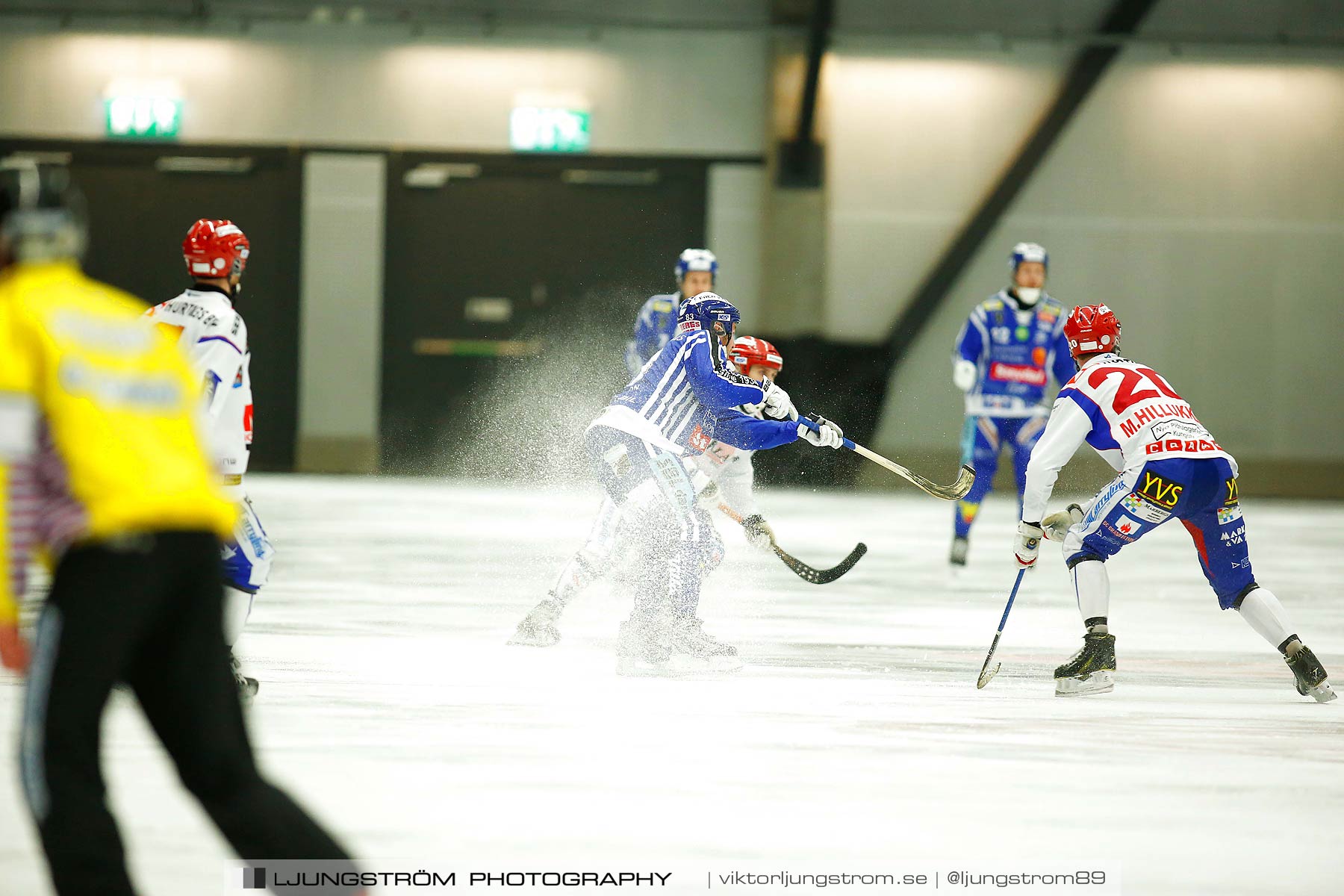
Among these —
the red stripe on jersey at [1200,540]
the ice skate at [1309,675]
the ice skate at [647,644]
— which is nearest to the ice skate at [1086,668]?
the red stripe on jersey at [1200,540]

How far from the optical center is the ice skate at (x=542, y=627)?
5523 mm

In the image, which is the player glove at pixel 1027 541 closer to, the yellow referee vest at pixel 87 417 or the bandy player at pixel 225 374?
the bandy player at pixel 225 374

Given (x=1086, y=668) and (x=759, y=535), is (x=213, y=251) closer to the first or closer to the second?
(x=759, y=535)

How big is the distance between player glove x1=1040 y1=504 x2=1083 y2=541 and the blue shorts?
0.15 feet

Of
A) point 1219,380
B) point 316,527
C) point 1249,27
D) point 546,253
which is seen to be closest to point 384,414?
point 546,253

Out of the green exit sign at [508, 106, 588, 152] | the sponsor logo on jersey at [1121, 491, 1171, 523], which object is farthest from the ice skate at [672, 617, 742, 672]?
the green exit sign at [508, 106, 588, 152]

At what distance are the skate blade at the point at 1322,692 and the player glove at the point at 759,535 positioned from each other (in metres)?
2.16

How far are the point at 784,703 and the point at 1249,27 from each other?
12975mm

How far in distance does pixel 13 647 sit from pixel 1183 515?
3633 mm

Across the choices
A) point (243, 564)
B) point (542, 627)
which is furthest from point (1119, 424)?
point (243, 564)

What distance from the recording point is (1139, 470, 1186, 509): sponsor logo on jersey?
15.5ft

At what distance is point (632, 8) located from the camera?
50.5ft

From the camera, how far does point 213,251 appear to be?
4328 millimetres

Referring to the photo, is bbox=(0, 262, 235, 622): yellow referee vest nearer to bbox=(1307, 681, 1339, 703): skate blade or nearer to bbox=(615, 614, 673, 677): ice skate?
bbox=(615, 614, 673, 677): ice skate
